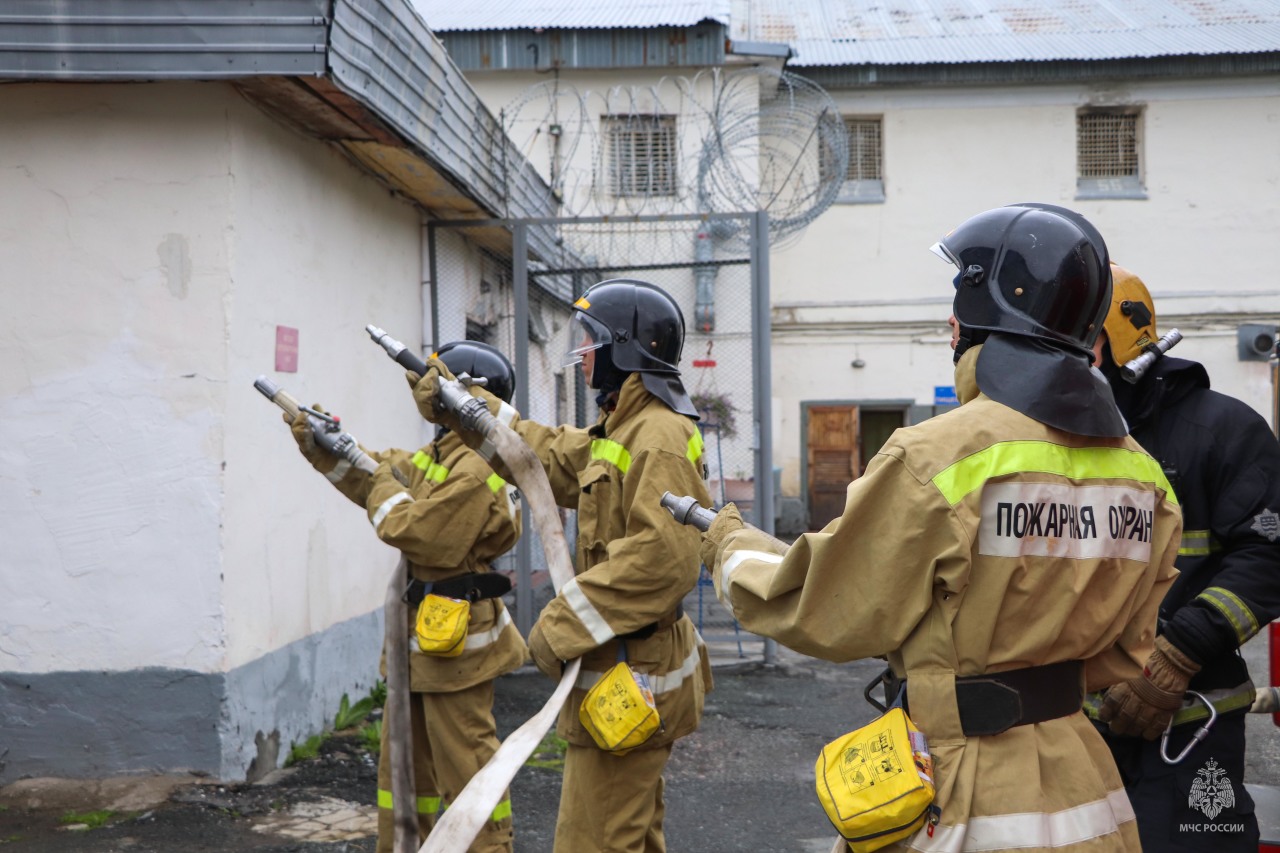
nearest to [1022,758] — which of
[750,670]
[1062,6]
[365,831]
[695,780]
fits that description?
[365,831]

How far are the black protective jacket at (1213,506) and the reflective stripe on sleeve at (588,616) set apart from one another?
4.95 ft

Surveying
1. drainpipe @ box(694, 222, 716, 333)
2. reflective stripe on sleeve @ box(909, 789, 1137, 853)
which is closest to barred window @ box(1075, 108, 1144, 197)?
drainpipe @ box(694, 222, 716, 333)

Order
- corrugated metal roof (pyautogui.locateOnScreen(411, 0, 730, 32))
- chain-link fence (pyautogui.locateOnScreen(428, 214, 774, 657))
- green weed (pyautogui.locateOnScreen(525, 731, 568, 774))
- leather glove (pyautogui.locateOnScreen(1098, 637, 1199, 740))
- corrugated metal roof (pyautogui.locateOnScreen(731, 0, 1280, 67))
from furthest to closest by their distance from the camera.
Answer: corrugated metal roof (pyautogui.locateOnScreen(731, 0, 1280, 67)) < corrugated metal roof (pyautogui.locateOnScreen(411, 0, 730, 32)) < chain-link fence (pyautogui.locateOnScreen(428, 214, 774, 657)) < green weed (pyautogui.locateOnScreen(525, 731, 568, 774)) < leather glove (pyautogui.locateOnScreen(1098, 637, 1199, 740))

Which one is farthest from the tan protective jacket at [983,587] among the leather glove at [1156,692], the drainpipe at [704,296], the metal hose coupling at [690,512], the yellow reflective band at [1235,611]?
the drainpipe at [704,296]

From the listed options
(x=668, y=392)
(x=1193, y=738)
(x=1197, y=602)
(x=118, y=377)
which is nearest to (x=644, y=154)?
(x=118, y=377)

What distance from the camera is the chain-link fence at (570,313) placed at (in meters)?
7.82

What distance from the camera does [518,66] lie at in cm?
1538

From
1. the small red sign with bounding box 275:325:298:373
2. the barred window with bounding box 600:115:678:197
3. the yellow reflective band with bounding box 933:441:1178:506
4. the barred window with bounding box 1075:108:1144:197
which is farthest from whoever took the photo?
the barred window with bounding box 1075:108:1144:197

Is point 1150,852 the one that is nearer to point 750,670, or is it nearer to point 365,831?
point 365,831

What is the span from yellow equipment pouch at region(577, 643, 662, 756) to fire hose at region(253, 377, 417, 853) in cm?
111

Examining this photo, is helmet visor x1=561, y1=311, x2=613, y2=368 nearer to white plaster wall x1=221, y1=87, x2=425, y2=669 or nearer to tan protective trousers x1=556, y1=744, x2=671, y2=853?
tan protective trousers x1=556, y1=744, x2=671, y2=853

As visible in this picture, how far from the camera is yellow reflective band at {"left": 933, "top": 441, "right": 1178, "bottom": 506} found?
1915 mm

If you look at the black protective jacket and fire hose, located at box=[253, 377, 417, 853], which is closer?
the black protective jacket

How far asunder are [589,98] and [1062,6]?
9130mm
